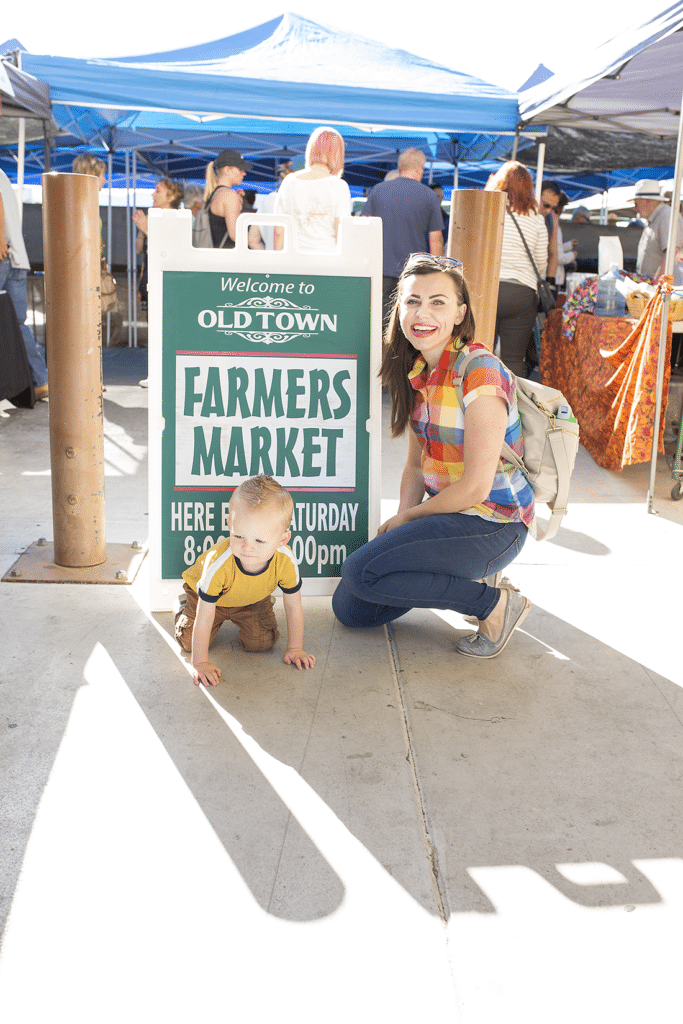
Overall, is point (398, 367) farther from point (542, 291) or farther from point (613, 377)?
point (542, 291)

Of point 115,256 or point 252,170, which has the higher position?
point 252,170

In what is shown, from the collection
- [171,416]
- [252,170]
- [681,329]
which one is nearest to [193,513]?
[171,416]

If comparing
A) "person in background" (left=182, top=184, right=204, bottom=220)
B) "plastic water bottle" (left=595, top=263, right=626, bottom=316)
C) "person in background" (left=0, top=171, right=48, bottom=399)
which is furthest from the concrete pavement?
"person in background" (left=182, top=184, right=204, bottom=220)

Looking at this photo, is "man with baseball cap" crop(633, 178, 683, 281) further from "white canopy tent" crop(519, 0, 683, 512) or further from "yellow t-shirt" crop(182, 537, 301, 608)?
"yellow t-shirt" crop(182, 537, 301, 608)

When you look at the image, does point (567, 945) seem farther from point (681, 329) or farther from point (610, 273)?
point (610, 273)

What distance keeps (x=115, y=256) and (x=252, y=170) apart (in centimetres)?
317

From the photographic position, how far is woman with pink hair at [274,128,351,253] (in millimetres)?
5414

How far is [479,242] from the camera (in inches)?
130

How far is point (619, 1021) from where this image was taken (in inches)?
59.6

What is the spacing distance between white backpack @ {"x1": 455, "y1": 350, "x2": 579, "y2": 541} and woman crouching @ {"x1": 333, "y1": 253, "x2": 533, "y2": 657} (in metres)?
0.04

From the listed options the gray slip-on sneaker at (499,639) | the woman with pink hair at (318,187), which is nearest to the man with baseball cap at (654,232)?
the woman with pink hair at (318,187)

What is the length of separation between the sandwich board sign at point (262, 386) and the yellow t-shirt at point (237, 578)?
38 centimetres

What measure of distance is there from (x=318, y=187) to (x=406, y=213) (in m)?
1.61

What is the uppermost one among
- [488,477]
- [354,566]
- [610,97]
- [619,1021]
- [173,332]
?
[610,97]
